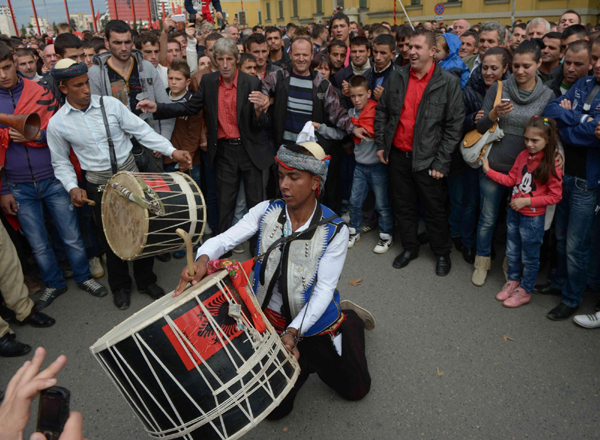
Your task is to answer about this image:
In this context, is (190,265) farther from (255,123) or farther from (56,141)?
(255,123)

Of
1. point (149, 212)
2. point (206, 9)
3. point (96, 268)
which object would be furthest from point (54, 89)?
point (206, 9)

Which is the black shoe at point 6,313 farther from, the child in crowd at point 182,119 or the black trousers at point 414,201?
the black trousers at point 414,201

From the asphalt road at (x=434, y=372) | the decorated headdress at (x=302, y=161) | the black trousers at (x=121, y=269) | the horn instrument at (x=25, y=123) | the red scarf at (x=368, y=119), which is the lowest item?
the asphalt road at (x=434, y=372)

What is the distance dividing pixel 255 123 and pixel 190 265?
300 centimetres

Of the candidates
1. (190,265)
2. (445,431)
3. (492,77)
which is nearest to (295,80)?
(492,77)

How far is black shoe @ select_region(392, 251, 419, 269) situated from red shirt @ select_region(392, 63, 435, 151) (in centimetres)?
116

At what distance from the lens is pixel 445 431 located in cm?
287

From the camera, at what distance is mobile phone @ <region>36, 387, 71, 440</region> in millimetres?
1258

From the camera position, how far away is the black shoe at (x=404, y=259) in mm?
4895

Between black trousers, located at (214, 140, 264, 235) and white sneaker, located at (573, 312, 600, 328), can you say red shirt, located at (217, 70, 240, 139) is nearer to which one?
Result: black trousers, located at (214, 140, 264, 235)

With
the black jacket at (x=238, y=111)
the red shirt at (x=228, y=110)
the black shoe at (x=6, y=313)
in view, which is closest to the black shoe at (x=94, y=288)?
the black shoe at (x=6, y=313)

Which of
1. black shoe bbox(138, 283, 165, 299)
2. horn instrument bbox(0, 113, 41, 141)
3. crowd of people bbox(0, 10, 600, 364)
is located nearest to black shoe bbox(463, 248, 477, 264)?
crowd of people bbox(0, 10, 600, 364)

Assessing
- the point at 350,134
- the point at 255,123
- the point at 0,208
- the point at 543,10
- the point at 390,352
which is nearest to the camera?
the point at 390,352

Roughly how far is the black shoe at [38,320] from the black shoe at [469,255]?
4223 mm
